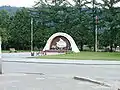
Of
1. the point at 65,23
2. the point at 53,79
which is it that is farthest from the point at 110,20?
the point at 53,79

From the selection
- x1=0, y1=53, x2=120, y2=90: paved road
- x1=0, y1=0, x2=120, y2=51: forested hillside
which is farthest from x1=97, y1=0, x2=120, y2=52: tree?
x1=0, y1=53, x2=120, y2=90: paved road

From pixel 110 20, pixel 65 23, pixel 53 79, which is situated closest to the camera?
pixel 53 79

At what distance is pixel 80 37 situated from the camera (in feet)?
268

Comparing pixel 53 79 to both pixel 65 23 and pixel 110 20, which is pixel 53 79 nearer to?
pixel 110 20

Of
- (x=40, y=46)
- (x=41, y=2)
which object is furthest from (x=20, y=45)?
(x=41, y=2)

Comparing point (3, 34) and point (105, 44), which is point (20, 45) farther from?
point (105, 44)

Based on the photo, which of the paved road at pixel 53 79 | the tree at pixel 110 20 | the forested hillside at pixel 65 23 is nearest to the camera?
the paved road at pixel 53 79

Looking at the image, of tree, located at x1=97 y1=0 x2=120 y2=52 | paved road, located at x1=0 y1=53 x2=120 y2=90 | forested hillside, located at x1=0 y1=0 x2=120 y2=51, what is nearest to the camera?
paved road, located at x1=0 y1=53 x2=120 y2=90

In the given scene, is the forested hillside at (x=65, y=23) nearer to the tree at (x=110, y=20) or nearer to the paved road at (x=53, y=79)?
→ the tree at (x=110, y=20)

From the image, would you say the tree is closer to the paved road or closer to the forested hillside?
the forested hillside

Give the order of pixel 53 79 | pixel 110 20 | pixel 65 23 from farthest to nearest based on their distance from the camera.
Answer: pixel 65 23 → pixel 110 20 → pixel 53 79

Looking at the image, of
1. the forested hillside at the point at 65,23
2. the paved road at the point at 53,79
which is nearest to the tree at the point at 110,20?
the forested hillside at the point at 65,23

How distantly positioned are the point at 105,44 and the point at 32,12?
759 inches

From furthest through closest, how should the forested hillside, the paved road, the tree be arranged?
the forested hillside, the tree, the paved road
